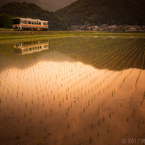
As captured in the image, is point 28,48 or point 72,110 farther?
point 28,48

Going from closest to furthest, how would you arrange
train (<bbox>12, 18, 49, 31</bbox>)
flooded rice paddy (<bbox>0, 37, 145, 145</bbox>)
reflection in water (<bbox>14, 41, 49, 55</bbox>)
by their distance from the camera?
flooded rice paddy (<bbox>0, 37, 145, 145</bbox>), reflection in water (<bbox>14, 41, 49, 55</bbox>), train (<bbox>12, 18, 49, 31</bbox>)

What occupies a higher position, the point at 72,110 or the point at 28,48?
the point at 28,48

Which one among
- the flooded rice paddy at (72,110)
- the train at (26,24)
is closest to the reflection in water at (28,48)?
the flooded rice paddy at (72,110)

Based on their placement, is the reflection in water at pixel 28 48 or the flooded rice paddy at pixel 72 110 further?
the reflection in water at pixel 28 48

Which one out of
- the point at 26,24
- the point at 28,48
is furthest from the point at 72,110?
the point at 26,24

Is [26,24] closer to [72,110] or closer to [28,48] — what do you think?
[28,48]

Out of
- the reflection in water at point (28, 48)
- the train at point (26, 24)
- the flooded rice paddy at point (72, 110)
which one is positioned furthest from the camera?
the train at point (26, 24)

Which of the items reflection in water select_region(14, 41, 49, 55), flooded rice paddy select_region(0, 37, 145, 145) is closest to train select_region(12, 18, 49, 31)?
reflection in water select_region(14, 41, 49, 55)

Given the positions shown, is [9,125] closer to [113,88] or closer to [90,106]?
[90,106]

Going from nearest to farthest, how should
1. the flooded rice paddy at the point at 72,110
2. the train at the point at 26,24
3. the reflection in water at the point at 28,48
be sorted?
the flooded rice paddy at the point at 72,110 → the reflection in water at the point at 28,48 → the train at the point at 26,24

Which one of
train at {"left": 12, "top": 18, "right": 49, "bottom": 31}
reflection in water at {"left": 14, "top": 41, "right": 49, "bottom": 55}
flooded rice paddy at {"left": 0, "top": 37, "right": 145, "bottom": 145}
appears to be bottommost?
flooded rice paddy at {"left": 0, "top": 37, "right": 145, "bottom": 145}

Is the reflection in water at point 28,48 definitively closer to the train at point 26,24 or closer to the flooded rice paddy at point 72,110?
the flooded rice paddy at point 72,110

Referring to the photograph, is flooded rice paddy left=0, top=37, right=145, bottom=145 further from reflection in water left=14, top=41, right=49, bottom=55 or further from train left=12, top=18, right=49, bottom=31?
train left=12, top=18, right=49, bottom=31
